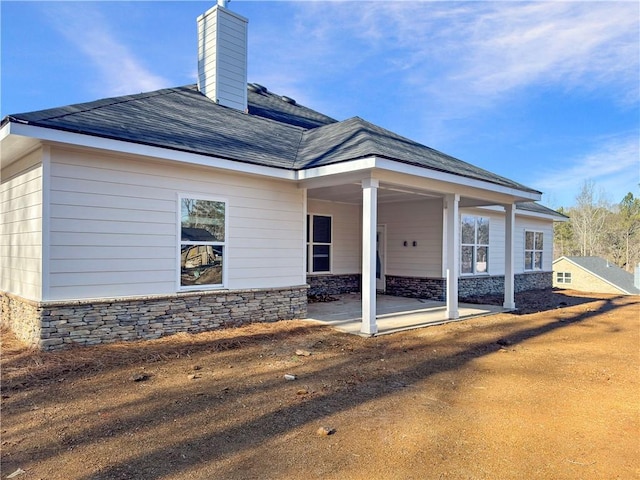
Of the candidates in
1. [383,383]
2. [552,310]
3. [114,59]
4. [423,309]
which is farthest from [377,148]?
[114,59]

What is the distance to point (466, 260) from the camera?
13.4m

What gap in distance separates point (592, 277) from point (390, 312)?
18.0 meters

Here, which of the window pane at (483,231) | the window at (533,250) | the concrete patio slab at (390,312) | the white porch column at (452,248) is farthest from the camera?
the window at (533,250)

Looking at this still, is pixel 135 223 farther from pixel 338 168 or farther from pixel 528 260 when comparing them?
pixel 528 260

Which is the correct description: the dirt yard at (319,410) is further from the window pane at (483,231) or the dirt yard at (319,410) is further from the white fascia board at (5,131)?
the window pane at (483,231)

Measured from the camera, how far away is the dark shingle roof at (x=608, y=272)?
20731 millimetres

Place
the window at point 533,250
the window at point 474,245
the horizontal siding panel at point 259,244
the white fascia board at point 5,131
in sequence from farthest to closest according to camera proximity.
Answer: the window at point 533,250 → the window at point 474,245 → the horizontal siding panel at point 259,244 → the white fascia board at point 5,131

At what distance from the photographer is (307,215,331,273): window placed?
11.9m

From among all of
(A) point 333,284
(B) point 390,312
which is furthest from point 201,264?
(A) point 333,284

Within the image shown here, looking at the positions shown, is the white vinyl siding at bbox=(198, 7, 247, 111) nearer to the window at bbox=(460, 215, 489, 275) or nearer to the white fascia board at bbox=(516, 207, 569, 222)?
the window at bbox=(460, 215, 489, 275)

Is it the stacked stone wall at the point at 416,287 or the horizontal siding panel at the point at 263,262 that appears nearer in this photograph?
the horizontal siding panel at the point at 263,262

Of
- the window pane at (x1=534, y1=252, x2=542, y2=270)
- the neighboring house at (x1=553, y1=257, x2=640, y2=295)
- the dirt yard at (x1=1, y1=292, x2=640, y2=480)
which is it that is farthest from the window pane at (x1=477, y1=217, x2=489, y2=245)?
the neighboring house at (x1=553, y1=257, x2=640, y2=295)

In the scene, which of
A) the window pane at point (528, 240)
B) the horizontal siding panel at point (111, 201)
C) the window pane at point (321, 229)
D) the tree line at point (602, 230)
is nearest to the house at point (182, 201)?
the horizontal siding panel at point (111, 201)

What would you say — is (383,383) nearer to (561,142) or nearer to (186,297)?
(186,297)
